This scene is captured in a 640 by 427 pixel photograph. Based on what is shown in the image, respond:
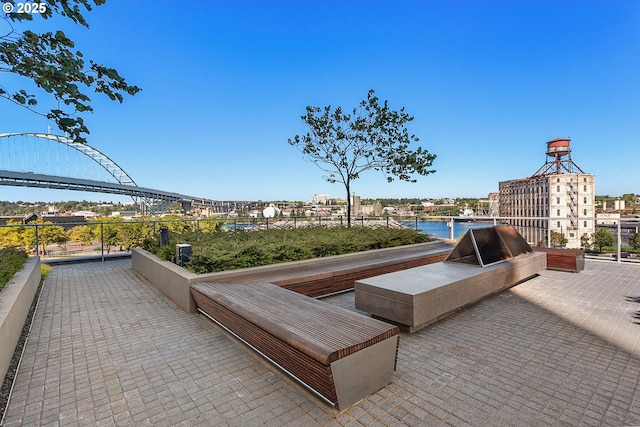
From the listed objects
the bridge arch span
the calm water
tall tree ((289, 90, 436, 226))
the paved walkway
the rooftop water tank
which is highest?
the rooftop water tank

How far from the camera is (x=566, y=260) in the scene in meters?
6.97

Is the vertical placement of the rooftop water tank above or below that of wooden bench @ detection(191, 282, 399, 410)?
above

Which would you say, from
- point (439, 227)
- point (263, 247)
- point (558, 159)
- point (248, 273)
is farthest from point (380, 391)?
point (558, 159)

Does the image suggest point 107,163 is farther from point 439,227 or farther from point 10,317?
point 10,317

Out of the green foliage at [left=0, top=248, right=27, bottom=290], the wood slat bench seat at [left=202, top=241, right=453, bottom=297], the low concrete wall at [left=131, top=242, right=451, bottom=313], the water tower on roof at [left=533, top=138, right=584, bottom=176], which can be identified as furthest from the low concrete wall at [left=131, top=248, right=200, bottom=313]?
the water tower on roof at [left=533, top=138, right=584, bottom=176]

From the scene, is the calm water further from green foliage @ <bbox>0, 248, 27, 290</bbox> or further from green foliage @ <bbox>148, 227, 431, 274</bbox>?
green foliage @ <bbox>0, 248, 27, 290</bbox>

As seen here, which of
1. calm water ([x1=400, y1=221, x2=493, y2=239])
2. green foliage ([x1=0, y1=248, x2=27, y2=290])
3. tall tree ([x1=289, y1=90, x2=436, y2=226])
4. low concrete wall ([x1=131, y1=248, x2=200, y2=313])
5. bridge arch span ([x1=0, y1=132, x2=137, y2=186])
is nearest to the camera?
green foliage ([x1=0, y1=248, x2=27, y2=290])

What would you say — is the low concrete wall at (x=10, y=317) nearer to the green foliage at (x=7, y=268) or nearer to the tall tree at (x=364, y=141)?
the green foliage at (x=7, y=268)

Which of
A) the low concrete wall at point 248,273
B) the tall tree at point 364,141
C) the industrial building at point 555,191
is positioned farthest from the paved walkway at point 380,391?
the industrial building at point 555,191

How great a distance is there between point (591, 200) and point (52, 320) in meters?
77.2

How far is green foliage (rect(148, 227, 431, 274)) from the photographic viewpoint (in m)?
5.21

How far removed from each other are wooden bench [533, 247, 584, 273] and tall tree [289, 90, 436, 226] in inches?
207

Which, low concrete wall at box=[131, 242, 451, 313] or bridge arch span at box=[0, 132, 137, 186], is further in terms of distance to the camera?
bridge arch span at box=[0, 132, 137, 186]

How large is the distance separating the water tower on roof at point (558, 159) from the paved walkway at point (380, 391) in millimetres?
78075
